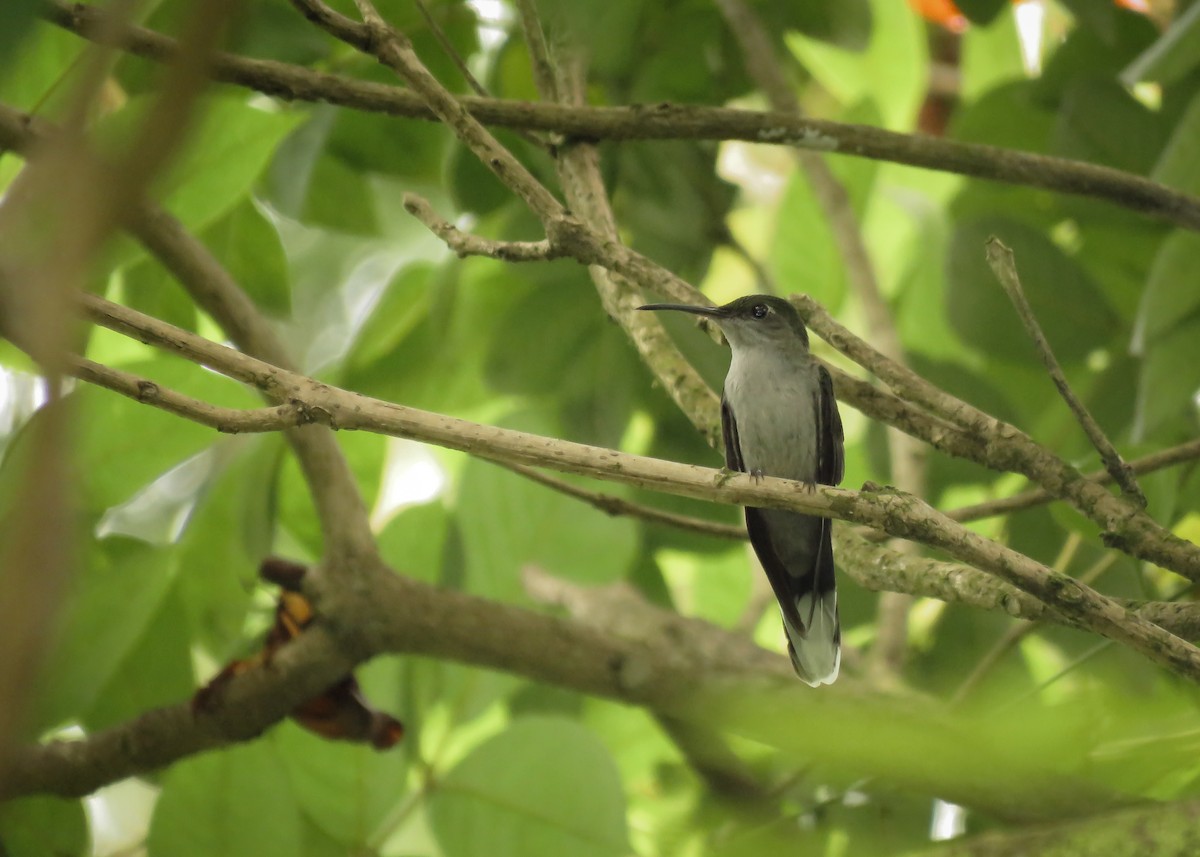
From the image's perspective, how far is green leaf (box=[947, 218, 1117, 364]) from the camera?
3.30 metres

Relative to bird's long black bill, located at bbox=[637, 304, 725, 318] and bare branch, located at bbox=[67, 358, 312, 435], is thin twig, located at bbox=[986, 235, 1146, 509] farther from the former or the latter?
bare branch, located at bbox=[67, 358, 312, 435]

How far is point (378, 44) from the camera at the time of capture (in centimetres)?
228

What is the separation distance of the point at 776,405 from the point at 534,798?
144 centimetres

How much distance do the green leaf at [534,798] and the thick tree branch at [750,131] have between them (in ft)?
4.56

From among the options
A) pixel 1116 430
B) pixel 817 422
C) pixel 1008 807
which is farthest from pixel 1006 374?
pixel 1008 807

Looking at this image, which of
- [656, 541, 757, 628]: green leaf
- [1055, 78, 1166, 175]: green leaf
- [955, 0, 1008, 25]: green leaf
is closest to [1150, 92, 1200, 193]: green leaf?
[1055, 78, 1166, 175]: green leaf

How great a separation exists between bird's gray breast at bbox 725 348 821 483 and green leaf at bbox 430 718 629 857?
1.20 metres

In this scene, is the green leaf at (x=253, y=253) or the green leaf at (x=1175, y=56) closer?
the green leaf at (x=1175, y=56)

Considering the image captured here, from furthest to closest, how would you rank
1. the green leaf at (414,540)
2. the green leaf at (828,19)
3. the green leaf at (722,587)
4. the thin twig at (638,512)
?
the green leaf at (722,587), the green leaf at (828,19), the green leaf at (414,540), the thin twig at (638,512)

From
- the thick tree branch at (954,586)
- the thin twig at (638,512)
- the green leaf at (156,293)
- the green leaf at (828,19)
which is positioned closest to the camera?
the thick tree branch at (954,586)

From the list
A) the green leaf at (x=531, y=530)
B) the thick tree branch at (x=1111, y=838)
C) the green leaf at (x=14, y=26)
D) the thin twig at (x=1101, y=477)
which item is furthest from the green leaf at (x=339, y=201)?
the green leaf at (x=14, y=26)

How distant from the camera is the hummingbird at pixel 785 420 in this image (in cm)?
327

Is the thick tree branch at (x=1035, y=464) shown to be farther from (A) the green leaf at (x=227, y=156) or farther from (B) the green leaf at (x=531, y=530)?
(A) the green leaf at (x=227, y=156)

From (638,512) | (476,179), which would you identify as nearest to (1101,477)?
(638,512)
